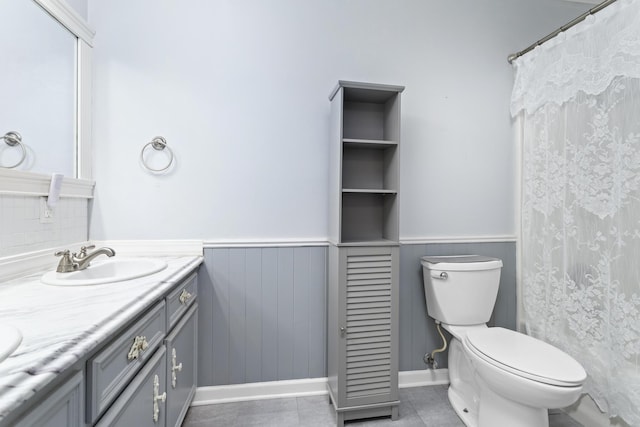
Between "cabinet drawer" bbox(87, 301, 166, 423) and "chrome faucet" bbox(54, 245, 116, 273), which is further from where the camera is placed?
"chrome faucet" bbox(54, 245, 116, 273)

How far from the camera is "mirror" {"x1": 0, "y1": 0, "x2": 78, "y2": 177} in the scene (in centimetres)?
123

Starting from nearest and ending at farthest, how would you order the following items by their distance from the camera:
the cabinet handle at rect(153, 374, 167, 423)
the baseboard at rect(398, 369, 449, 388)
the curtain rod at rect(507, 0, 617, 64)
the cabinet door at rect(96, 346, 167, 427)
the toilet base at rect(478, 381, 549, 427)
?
the cabinet door at rect(96, 346, 167, 427), the cabinet handle at rect(153, 374, 167, 423), the toilet base at rect(478, 381, 549, 427), the curtain rod at rect(507, 0, 617, 64), the baseboard at rect(398, 369, 449, 388)

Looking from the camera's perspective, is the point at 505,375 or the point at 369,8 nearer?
the point at 505,375

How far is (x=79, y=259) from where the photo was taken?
4.35 feet

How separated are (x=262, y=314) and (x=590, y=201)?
1.83 m

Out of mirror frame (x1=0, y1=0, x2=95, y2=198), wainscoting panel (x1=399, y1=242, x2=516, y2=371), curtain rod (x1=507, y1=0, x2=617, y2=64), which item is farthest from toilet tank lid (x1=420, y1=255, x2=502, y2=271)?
mirror frame (x1=0, y1=0, x2=95, y2=198)

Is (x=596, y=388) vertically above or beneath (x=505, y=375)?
beneath

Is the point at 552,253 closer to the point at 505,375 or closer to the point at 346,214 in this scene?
the point at 505,375

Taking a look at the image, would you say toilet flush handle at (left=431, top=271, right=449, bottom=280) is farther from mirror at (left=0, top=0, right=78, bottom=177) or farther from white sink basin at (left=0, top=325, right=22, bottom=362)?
mirror at (left=0, top=0, right=78, bottom=177)

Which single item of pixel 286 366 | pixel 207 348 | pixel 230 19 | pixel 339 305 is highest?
pixel 230 19

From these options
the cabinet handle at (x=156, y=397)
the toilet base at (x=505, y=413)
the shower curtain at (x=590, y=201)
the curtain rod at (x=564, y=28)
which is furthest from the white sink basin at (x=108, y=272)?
the curtain rod at (x=564, y=28)

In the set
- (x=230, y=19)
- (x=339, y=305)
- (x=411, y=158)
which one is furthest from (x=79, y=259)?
(x=411, y=158)

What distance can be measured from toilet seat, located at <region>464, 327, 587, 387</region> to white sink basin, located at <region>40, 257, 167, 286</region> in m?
Answer: 1.54

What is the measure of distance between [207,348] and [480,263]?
167 centimetres
